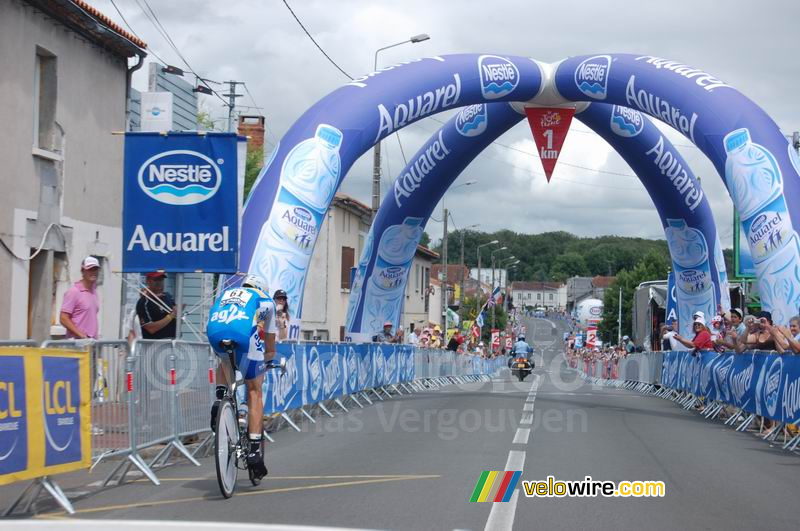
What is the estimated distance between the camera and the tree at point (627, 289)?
122625mm

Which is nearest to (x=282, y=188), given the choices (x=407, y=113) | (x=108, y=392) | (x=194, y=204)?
(x=407, y=113)

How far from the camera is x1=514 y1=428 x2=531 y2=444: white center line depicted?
39.4 feet

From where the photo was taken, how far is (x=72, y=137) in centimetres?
1927

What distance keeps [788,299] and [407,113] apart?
8335 millimetres

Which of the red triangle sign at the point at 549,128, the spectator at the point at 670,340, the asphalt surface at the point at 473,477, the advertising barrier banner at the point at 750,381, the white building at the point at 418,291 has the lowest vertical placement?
the asphalt surface at the point at 473,477

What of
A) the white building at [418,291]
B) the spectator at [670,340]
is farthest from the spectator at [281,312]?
the white building at [418,291]

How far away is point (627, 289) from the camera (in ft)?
408

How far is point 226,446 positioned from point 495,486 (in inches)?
85.8

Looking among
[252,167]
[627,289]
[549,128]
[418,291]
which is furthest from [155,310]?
[627,289]

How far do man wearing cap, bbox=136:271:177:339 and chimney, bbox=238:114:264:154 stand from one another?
99.6 feet

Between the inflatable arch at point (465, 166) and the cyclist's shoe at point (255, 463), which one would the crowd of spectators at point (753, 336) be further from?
the cyclist's shoe at point (255, 463)

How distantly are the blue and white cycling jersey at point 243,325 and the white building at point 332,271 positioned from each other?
33376mm

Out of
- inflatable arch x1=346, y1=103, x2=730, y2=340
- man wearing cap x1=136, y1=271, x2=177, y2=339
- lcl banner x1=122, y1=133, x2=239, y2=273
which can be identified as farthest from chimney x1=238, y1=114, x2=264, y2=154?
man wearing cap x1=136, y1=271, x2=177, y2=339

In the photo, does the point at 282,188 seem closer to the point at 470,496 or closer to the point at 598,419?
the point at 598,419
